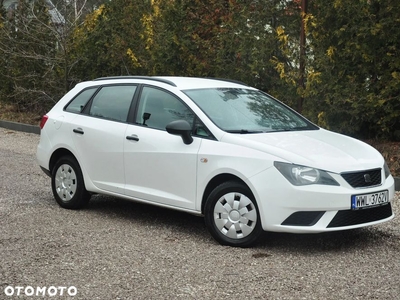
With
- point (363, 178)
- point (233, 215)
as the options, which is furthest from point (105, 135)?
point (363, 178)

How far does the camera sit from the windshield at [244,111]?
7.92 metres

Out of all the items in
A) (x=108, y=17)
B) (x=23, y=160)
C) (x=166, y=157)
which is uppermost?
(x=108, y=17)

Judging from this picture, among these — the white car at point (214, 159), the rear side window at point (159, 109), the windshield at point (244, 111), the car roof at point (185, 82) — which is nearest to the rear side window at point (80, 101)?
the white car at point (214, 159)

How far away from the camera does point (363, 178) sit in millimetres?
7254

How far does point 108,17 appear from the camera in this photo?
19.1 metres

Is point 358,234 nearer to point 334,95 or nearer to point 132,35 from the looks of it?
point 334,95

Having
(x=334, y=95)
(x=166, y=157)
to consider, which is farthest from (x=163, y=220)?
(x=334, y=95)

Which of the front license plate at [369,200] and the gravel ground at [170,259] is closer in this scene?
the gravel ground at [170,259]

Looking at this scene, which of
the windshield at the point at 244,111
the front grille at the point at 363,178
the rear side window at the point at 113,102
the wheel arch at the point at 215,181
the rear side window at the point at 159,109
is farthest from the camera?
the rear side window at the point at 113,102

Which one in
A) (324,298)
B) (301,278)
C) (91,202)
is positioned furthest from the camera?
(91,202)

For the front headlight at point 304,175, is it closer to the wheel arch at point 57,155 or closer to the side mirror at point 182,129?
the side mirror at point 182,129

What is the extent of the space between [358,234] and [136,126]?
2.48 metres

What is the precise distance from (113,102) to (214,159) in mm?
1831

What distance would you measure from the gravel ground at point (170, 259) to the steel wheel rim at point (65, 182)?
181 mm
